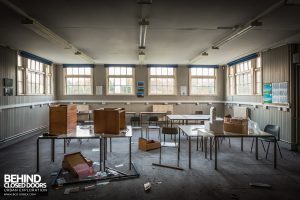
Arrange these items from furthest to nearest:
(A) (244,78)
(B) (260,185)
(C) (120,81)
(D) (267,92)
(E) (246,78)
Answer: (C) (120,81)
(A) (244,78)
(E) (246,78)
(D) (267,92)
(B) (260,185)

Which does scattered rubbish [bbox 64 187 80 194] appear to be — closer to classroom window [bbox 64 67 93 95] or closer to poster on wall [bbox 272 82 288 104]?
poster on wall [bbox 272 82 288 104]

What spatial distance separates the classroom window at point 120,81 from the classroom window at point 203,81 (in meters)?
3.01

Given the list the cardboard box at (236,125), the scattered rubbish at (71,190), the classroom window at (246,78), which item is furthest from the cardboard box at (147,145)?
the classroom window at (246,78)

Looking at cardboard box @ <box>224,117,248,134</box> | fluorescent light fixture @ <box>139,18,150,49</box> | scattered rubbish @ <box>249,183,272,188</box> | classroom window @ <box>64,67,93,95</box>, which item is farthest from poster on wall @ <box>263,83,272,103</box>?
classroom window @ <box>64,67,93,95</box>

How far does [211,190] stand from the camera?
3.53 meters

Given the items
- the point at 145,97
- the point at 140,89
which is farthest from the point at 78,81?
the point at 145,97

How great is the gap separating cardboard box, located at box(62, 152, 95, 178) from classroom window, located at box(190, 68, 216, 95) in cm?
758

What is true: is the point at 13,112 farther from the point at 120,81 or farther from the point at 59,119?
the point at 120,81

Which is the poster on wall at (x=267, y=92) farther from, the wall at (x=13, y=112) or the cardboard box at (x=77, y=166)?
the wall at (x=13, y=112)

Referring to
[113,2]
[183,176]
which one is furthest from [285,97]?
[113,2]

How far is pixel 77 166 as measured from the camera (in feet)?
13.1

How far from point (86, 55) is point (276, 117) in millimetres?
6694

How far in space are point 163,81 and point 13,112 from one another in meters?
6.47

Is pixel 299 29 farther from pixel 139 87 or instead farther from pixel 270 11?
pixel 139 87
